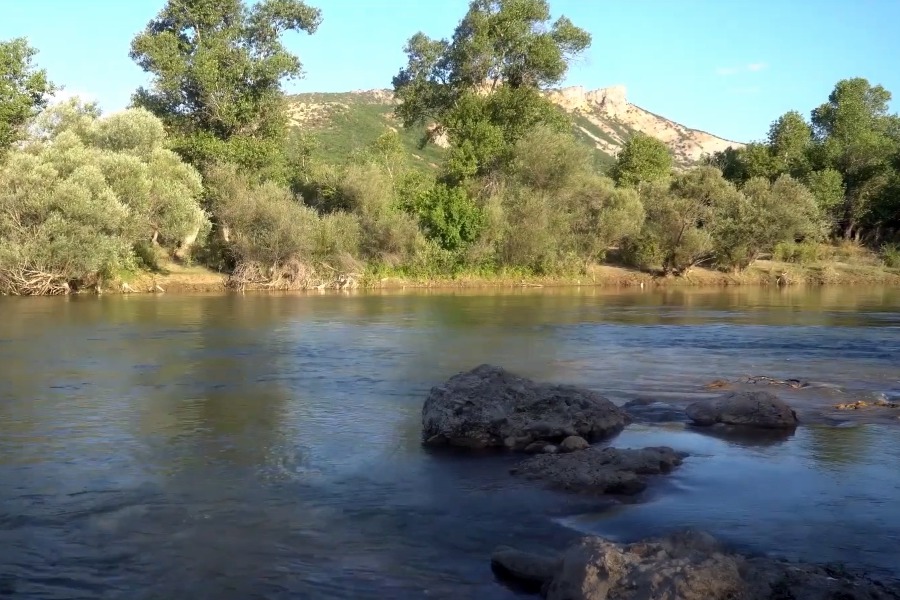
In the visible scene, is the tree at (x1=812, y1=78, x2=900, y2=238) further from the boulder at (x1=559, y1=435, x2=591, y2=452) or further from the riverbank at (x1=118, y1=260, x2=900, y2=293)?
the boulder at (x1=559, y1=435, x2=591, y2=452)

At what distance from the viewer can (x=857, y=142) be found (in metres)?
77.7

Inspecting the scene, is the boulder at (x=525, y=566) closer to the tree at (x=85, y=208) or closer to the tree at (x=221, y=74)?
the tree at (x=85, y=208)

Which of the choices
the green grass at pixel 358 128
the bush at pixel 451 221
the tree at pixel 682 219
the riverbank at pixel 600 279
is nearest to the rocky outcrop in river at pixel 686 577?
the riverbank at pixel 600 279

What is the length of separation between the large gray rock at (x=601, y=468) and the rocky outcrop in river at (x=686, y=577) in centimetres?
278

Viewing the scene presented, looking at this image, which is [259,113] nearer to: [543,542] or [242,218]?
[242,218]

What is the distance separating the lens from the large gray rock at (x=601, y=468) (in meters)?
10.3

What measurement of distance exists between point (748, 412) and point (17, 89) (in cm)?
5039

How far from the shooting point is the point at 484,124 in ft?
209

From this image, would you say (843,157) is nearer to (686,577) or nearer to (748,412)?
(748,412)

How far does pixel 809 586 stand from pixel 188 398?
12.3 m

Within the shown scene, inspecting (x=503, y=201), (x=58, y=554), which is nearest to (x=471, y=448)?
(x=58, y=554)

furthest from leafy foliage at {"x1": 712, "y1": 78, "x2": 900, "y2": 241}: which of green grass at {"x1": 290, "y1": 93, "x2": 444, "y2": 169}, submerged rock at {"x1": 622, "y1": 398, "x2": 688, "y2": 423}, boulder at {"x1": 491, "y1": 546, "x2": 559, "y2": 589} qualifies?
boulder at {"x1": 491, "y1": 546, "x2": 559, "y2": 589}

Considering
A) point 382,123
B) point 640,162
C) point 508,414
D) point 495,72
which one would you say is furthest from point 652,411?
point 382,123

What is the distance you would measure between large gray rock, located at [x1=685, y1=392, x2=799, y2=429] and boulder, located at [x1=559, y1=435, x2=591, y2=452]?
122 inches
